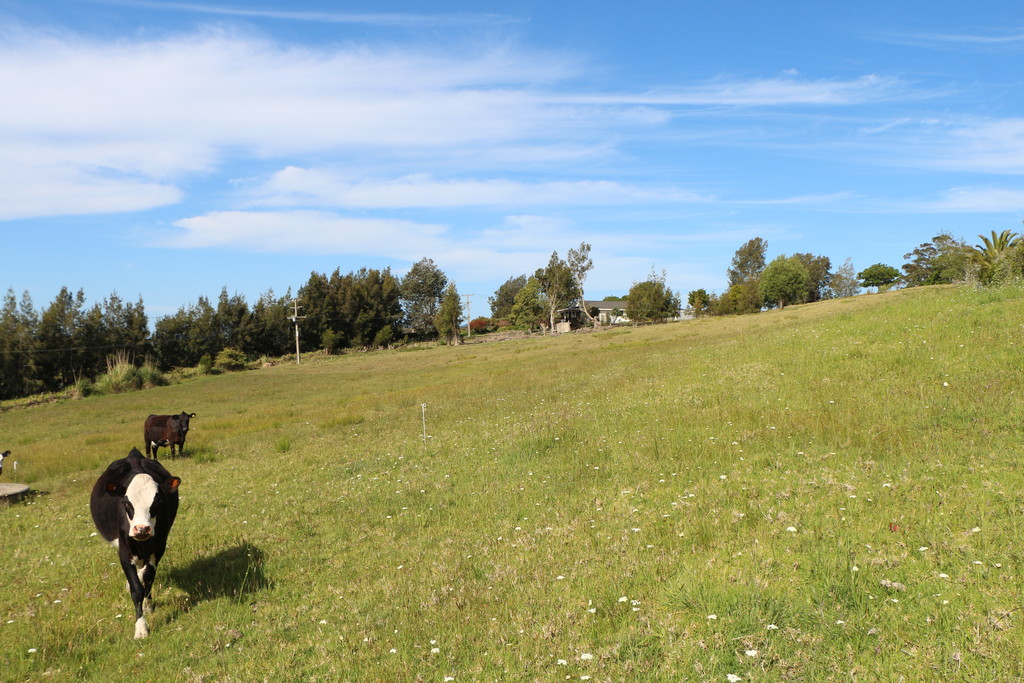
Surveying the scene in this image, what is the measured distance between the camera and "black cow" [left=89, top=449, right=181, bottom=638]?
8.45 metres

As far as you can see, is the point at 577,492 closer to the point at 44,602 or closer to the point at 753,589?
the point at 753,589

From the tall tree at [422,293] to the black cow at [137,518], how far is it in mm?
128739

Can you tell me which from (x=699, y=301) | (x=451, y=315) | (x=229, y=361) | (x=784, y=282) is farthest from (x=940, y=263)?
(x=229, y=361)

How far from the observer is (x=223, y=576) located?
394 inches

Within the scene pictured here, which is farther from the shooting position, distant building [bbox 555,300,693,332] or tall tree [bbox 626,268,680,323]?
distant building [bbox 555,300,693,332]

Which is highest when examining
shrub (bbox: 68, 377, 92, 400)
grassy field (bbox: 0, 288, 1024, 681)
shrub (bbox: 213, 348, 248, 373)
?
shrub (bbox: 213, 348, 248, 373)

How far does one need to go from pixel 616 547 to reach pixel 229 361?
3463 inches

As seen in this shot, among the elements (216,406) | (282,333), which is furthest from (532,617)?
(282,333)

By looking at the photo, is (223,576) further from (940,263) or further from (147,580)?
(940,263)

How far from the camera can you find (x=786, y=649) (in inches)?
238

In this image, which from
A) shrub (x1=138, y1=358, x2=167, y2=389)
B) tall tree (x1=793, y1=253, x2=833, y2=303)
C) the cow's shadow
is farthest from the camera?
tall tree (x1=793, y1=253, x2=833, y2=303)

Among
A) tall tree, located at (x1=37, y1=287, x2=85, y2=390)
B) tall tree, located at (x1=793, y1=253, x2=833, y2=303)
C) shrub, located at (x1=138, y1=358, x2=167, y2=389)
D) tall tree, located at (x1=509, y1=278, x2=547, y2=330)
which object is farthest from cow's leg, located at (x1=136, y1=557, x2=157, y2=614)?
A: tall tree, located at (x1=793, y1=253, x2=833, y2=303)

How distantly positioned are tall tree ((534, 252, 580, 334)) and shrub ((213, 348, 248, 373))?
216ft

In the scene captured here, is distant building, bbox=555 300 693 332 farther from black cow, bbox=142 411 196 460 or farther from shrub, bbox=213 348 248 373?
black cow, bbox=142 411 196 460
